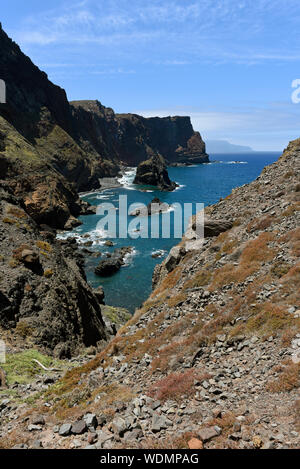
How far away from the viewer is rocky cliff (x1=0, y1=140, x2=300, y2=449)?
30.1ft

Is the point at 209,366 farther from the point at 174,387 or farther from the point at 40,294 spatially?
the point at 40,294

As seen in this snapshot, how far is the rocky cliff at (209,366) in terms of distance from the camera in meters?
9.17

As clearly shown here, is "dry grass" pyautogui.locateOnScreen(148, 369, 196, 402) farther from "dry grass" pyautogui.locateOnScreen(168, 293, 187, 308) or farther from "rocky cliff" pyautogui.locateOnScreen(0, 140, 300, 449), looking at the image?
"dry grass" pyautogui.locateOnScreen(168, 293, 187, 308)

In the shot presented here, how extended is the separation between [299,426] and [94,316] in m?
31.1

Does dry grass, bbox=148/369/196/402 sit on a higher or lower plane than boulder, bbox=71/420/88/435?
higher

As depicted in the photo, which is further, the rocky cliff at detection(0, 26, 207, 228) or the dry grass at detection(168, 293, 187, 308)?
the rocky cliff at detection(0, 26, 207, 228)

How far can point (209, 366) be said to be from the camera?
12.8 meters

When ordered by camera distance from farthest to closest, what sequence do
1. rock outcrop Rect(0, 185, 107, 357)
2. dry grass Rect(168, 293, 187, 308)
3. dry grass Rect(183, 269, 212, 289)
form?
rock outcrop Rect(0, 185, 107, 357) < dry grass Rect(183, 269, 212, 289) < dry grass Rect(168, 293, 187, 308)

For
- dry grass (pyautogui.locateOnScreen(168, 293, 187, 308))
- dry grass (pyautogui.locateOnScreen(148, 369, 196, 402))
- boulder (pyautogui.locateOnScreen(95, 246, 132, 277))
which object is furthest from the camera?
boulder (pyautogui.locateOnScreen(95, 246, 132, 277))

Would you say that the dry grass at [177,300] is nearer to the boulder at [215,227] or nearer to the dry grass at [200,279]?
the dry grass at [200,279]

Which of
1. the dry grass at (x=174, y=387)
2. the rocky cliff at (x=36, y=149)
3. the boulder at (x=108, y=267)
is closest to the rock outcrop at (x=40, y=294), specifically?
the dry grass at (x=174, y=387)

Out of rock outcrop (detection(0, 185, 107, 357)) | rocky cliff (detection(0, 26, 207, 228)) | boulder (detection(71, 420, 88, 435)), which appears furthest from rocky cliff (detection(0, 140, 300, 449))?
rocky cliff (detection(0, 26, 207, 228))

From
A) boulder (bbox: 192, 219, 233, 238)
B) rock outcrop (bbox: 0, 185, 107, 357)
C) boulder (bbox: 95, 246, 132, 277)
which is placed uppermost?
boulder (bbox: 192, 219, 233, 238)
